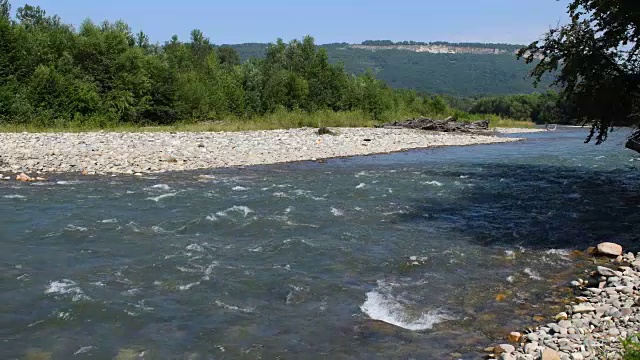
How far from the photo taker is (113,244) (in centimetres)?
1213

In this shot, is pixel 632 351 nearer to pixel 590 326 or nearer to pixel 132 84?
pixel 590 326

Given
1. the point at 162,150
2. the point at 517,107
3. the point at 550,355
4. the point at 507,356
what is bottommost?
the point at 507,356

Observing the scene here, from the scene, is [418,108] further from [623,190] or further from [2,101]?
[623,190]

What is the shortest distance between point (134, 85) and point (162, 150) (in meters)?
23.2

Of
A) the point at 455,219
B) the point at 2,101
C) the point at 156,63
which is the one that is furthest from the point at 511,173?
the point at 156,63

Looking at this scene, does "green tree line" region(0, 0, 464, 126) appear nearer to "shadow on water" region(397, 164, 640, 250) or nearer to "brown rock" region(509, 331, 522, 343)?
"shadow on water" region(397, 164, 640, 250)

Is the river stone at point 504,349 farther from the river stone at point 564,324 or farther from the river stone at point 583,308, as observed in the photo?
the river stone at point 583,308

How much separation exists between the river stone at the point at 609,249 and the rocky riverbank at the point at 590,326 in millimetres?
1463

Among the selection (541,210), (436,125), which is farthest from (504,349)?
(436,125)

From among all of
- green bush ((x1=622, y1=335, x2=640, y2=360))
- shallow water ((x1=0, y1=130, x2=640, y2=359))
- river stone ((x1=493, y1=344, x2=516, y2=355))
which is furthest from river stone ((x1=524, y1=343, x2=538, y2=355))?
green bush ((x1=622, y1=335, x2=640, y2=360))

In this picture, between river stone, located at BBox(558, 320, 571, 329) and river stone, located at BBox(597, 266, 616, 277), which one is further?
river stone, located at BBox(597, 266, 616, 277)

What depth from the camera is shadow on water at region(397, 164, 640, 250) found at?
13.6 meters

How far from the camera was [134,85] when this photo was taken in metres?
48.6

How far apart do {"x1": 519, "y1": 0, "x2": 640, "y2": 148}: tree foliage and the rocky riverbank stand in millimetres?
12368
